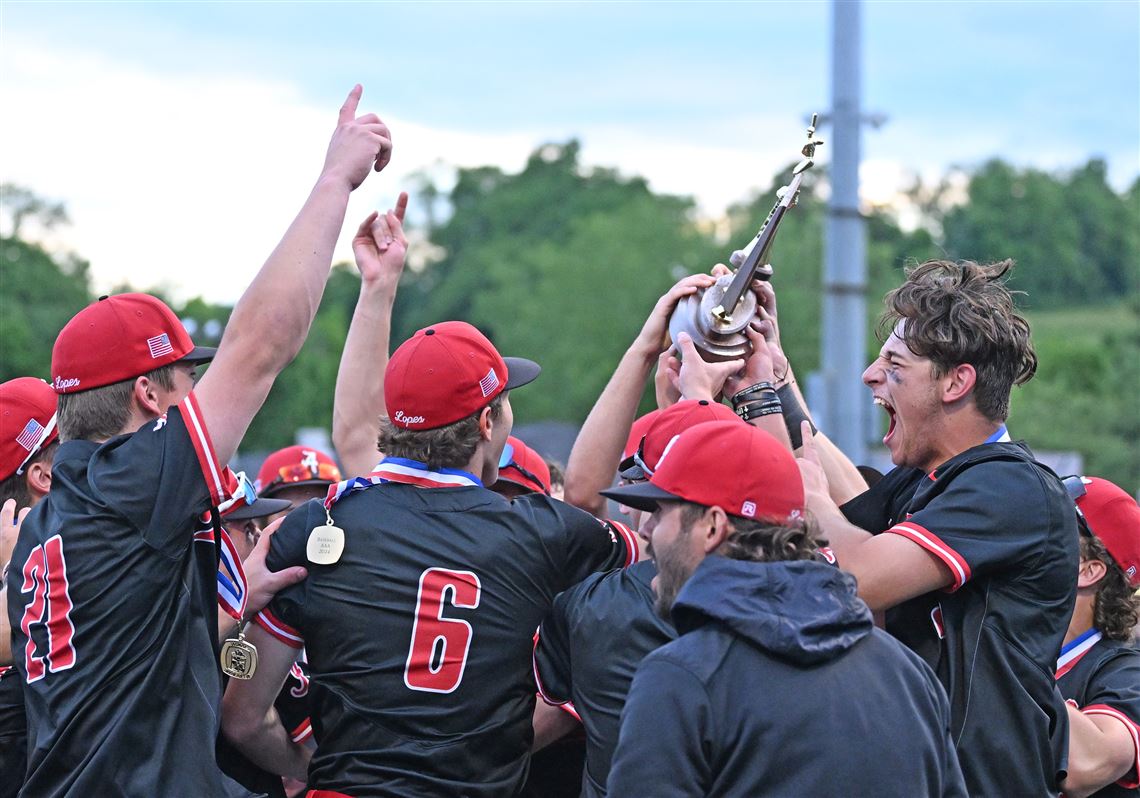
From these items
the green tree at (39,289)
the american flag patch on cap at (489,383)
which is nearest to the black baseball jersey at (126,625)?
the american flag patch on cap at (489,383)

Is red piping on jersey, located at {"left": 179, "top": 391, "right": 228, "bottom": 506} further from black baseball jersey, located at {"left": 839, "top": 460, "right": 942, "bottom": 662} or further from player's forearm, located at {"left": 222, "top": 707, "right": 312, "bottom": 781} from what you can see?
black baseball jersey, located at {"left": 839, "top": 460, "right": 942, "bottom": 662}

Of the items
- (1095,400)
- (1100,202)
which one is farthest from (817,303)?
(1100,202)

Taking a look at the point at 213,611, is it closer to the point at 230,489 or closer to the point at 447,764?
the point at 230,489

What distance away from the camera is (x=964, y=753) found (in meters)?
3.86

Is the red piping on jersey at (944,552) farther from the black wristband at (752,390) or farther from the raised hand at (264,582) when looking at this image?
the raised hand at (264,582)

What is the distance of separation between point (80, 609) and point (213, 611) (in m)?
0.40

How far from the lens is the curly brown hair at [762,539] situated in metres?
3.24

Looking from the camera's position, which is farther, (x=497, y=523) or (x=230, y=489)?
(x=497, y=523)

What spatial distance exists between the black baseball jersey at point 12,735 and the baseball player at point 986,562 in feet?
8.97

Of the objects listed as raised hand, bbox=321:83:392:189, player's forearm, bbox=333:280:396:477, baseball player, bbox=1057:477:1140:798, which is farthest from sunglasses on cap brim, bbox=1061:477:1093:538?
raised hand, bbox=321:83:392:189

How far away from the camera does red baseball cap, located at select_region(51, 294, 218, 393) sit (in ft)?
13.1

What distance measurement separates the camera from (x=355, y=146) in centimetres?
413

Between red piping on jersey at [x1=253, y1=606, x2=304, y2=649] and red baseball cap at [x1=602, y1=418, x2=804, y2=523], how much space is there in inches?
58.1

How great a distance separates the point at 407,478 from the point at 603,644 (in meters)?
0.91
